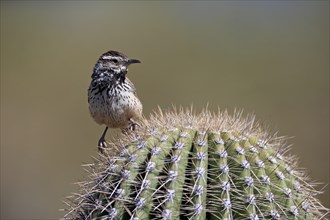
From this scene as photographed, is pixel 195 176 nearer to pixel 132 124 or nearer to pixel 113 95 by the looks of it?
pixel 132 124

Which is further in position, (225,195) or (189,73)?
(189,73)

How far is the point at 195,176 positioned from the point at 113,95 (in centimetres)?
198

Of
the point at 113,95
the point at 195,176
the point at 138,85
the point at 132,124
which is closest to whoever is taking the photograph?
the point at 195,176

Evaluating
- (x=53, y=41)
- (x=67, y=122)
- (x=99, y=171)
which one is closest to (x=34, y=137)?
(x=67, y=122)

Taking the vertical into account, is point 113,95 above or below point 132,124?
above

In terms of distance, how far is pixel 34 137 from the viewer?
12422 mm

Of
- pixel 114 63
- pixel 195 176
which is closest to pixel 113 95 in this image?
pixel 114 63

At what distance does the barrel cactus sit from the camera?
2.92 meters

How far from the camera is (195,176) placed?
2947mm

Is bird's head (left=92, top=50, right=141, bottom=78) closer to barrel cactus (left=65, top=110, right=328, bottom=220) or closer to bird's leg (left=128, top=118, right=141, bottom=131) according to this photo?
bird's leg (left=128, top=118, right=141, bottom=131)

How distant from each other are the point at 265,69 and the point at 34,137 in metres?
4.41

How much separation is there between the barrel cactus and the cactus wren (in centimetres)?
146

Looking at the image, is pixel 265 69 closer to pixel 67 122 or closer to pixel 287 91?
pixel 287 91

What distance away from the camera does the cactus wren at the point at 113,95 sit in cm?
475
